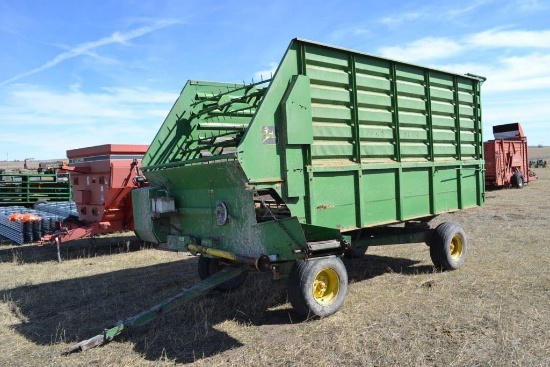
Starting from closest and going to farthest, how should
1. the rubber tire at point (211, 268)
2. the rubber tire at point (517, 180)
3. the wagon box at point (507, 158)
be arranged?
1. the rubber tire at point (211, 268)
2. the wagon box at point (507, 158)
3. the rubber tire at point (517, 180)

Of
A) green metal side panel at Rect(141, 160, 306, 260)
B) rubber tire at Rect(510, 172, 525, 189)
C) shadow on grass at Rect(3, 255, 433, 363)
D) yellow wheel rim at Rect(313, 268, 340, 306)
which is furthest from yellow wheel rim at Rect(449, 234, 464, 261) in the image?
rubber tire at Rect(510, 172, 525, 189)

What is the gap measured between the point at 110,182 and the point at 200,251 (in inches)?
170

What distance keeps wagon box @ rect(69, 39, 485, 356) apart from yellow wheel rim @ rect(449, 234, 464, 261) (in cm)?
2

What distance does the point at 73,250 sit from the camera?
9.88 meters

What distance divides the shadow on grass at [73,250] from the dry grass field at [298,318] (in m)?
0.92

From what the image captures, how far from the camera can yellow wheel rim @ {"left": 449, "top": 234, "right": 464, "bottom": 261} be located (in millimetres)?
6836

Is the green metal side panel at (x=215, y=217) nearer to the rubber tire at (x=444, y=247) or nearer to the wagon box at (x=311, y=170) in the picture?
the wagon box at (x=311, y=170)

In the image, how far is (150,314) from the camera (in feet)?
14.5

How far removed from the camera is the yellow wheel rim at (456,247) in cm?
684

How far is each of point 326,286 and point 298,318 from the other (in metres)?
0.45

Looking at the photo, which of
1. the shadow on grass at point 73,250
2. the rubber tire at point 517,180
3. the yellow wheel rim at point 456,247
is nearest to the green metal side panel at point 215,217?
the yellow wheel rim at point 456,247

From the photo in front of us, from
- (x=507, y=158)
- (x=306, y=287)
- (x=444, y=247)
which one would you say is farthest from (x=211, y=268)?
(x=507, y=158)

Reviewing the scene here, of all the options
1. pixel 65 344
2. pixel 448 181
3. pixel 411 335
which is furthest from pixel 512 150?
pixel 65 344

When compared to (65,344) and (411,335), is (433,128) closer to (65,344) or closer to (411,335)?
(411,335)
